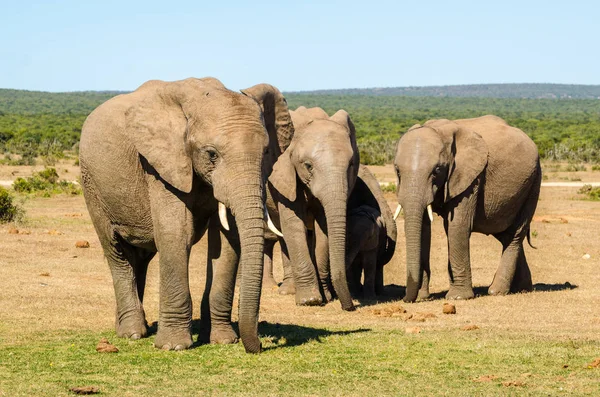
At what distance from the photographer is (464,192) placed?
13.7 metres

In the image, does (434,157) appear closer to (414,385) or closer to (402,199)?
(402,199)

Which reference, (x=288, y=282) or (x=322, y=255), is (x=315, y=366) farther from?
(x=288, y=282)

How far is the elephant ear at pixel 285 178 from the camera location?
13.4 meters

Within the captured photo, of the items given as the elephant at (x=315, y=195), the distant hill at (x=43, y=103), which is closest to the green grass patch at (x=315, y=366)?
the elephant at (x=315, y=195)

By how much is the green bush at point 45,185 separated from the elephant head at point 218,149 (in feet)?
65.9

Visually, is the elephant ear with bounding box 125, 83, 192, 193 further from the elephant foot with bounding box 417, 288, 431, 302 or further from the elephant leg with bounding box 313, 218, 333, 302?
the elephant foot with bounding box 417, 288, 431, 302

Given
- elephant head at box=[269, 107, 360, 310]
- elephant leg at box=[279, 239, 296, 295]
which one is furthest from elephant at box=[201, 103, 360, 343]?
elephant leg at box=[279, 239, 296, 295]

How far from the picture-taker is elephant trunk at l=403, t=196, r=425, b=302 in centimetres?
1284

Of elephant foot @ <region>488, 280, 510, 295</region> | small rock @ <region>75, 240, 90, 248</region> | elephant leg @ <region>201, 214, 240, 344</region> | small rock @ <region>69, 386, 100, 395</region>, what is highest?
elephant leg @ <region>201, 214, 240, 344</region>

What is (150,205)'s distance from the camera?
377 inches

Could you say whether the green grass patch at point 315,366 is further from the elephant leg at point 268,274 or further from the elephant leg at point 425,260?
the elephant leg at point 268,274

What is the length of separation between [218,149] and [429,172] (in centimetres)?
491

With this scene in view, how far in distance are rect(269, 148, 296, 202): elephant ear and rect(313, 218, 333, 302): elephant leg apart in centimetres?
54

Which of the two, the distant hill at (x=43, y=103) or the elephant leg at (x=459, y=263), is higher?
the elephant leg at (x=459, y=263)
